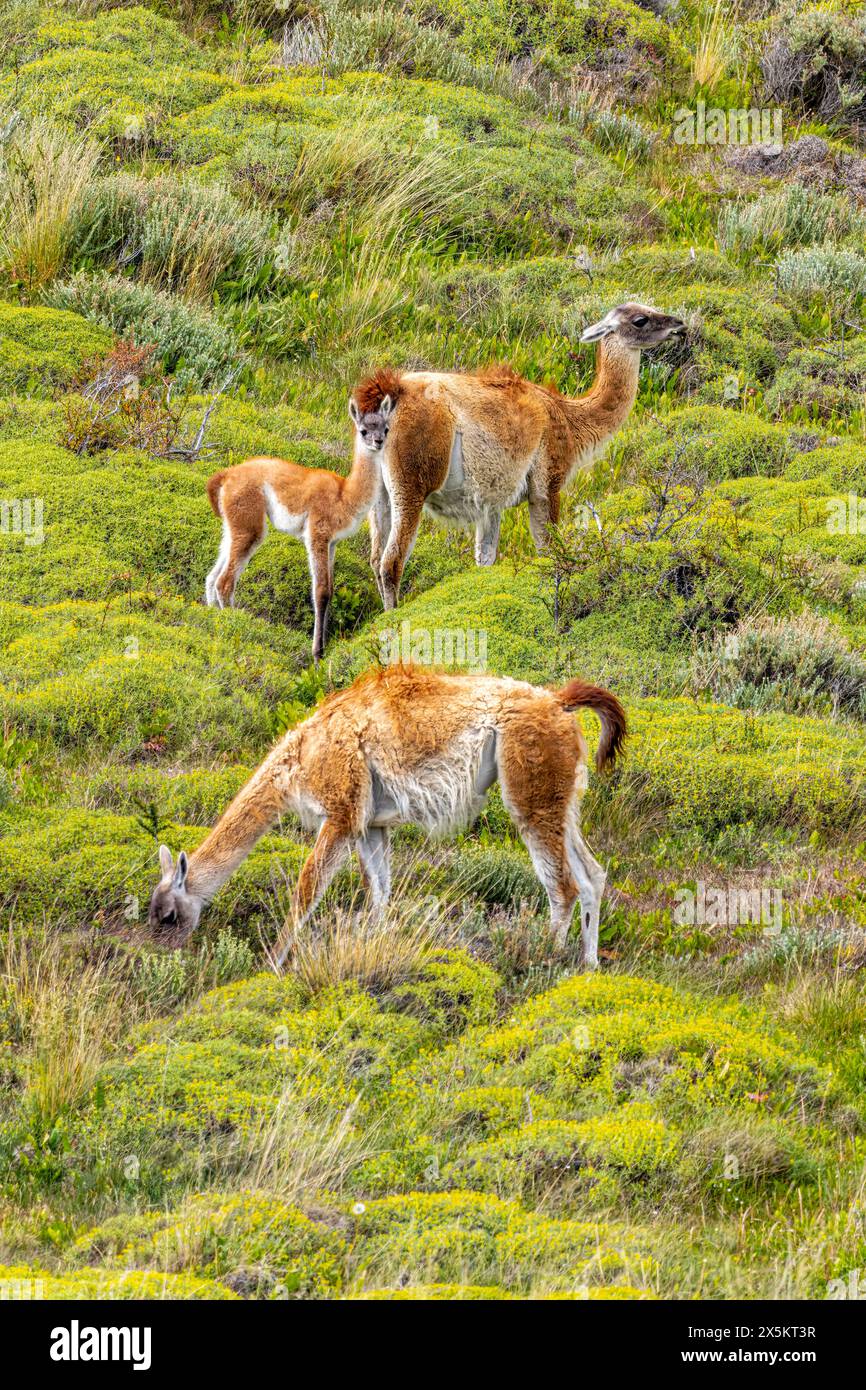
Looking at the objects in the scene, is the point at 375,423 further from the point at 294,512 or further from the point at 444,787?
the point at 444,787

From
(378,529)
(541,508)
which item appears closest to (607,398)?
(541,508)

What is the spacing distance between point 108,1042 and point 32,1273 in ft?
5.59

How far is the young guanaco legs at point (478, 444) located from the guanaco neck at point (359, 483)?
110 mm

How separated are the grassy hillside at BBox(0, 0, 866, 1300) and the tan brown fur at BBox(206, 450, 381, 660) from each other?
451 mm

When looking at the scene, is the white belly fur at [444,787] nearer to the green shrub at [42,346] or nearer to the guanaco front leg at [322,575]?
the guanaco front leg at [322,575]

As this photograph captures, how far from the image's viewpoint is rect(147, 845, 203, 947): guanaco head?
7.83 metres

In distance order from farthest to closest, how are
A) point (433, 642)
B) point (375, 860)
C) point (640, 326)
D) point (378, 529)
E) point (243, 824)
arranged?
point (640, 326) → point (378, 529) → point (433, 642) → point (375, 860) → point (243, 824)

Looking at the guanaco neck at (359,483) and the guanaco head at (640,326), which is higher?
the guanaco head at (640,326)

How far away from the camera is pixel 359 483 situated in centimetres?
1222

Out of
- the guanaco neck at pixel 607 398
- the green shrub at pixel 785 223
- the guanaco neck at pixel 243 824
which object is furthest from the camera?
the green shrub at pixel 785 223

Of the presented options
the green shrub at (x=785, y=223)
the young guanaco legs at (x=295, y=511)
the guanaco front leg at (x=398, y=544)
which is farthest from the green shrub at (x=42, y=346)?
the green shrub at (x=785, y=223)

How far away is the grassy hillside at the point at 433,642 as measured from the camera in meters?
5.93

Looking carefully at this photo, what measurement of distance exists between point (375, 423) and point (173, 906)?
4777 mm

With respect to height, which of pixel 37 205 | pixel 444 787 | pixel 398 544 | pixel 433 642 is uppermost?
pixel 37 205
